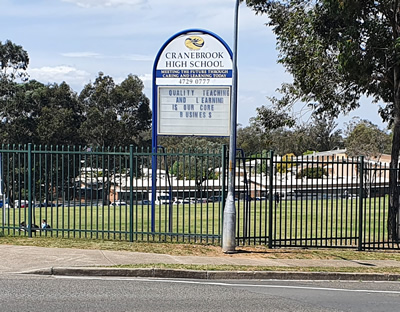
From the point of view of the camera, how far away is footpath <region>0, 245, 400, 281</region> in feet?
34.2

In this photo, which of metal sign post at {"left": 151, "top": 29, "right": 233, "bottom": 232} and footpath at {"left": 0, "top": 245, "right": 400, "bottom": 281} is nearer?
footpath at {"left": 0, "top": 245, "right": 400, "bottom": 281}

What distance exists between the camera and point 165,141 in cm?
6806

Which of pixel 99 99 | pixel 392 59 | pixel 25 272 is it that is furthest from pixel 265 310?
pixel 99 99

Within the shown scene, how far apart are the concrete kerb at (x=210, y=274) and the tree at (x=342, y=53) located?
166 inches

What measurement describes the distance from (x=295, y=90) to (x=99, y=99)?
134ft

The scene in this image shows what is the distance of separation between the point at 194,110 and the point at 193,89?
22.4 inches

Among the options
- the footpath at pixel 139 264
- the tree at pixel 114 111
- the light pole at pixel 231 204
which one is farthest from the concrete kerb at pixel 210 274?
the tree at pixel 114 111

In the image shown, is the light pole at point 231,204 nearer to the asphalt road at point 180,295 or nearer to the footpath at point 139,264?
the footpath at point 139,264

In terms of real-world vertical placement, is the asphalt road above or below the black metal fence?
below

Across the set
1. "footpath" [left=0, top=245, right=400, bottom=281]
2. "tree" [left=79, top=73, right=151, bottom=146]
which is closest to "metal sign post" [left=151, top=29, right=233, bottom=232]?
"footpath" [left=0, top=245, right=400, bottom=281]

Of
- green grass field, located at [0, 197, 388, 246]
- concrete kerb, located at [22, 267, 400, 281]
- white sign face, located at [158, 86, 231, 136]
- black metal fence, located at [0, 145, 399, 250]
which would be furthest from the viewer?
white sign face, located at [158, 86, 231, 136]

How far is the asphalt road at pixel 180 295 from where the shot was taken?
312 inches

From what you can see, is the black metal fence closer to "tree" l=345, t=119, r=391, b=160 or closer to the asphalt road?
the asphalt road

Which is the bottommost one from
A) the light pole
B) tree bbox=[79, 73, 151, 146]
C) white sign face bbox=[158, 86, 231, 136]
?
the light pole
